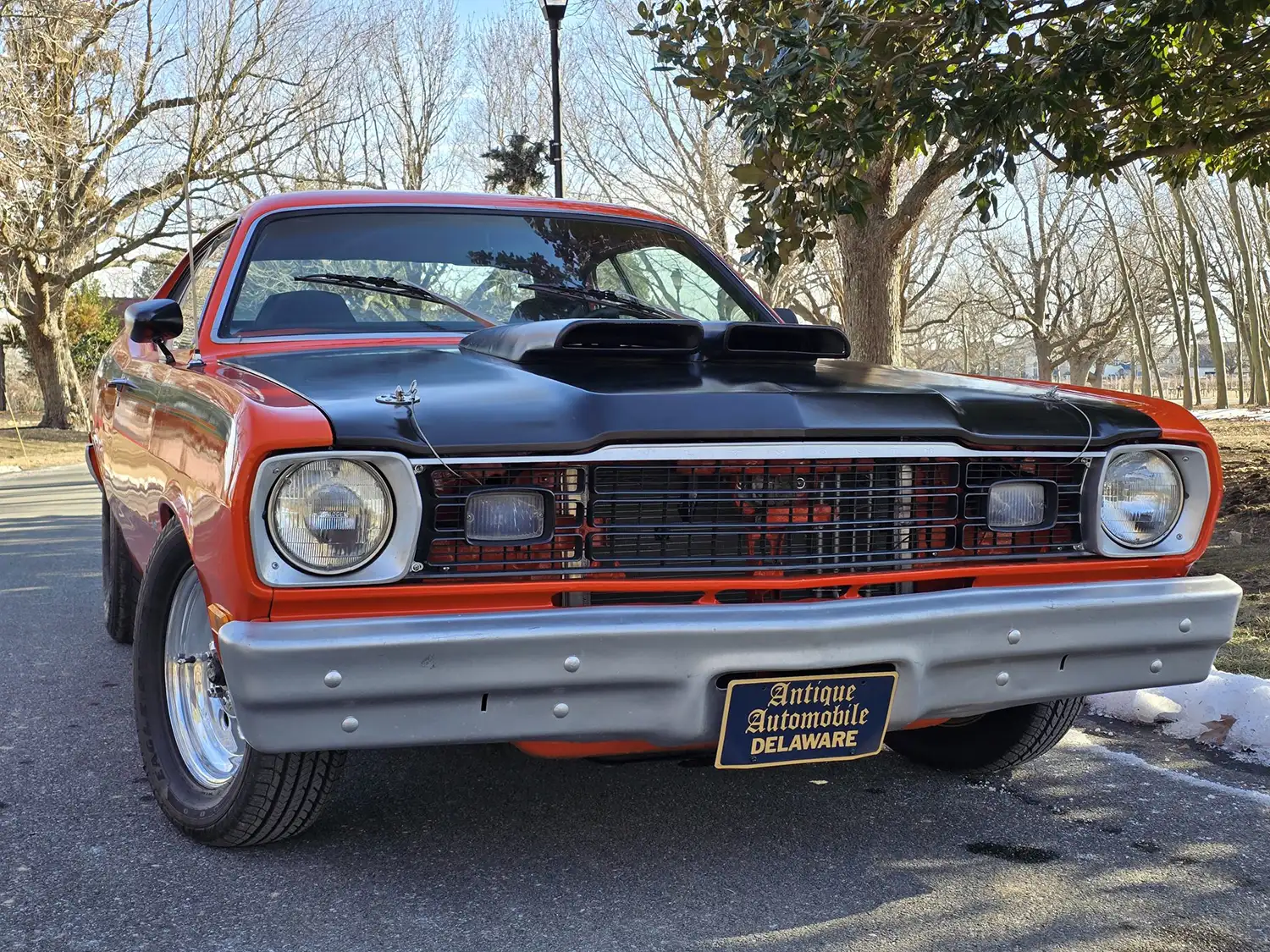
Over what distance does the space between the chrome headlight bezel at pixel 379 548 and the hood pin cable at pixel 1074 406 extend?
1485 mm

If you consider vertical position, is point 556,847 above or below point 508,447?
below

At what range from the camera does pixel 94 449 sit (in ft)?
17.0

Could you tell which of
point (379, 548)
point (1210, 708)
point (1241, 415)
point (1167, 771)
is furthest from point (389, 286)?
point (1241, 415)

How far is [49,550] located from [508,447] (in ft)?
21.9

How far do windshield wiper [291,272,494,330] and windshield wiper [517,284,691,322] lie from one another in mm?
243

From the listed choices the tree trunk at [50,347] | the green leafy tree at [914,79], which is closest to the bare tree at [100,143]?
the tree trunk at [50,347]

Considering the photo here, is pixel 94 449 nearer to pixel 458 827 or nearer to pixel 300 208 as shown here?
pixel 300 208

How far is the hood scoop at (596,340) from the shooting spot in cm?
283

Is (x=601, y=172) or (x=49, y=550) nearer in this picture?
(x=49, y=550)

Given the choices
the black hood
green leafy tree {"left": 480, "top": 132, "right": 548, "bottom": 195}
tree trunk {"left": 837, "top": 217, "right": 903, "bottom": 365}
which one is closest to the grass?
the black hood

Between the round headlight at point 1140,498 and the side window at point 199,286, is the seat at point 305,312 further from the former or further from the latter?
the round headlight at point 1140,498

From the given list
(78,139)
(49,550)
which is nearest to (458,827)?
(49,550)

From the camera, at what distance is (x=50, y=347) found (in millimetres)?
24953

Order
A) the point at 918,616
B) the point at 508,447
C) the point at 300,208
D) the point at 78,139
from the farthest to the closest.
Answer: the point at 78,139, the point at 300,208, the point at 918,616, the point at 508,447
